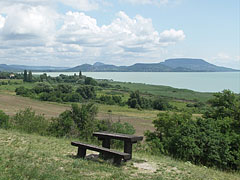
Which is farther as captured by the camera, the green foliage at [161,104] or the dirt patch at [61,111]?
the green foliage at [161,104]

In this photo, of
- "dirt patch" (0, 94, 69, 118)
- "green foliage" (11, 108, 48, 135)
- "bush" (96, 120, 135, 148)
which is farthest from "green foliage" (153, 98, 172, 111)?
"green foliage" (11, 108, 48, 135)

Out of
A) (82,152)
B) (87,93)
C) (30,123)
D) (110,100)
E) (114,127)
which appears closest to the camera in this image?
(82,152)

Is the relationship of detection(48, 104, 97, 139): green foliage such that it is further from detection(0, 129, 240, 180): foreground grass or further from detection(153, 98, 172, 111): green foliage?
detection(153, 98, 172, 111): green foliage

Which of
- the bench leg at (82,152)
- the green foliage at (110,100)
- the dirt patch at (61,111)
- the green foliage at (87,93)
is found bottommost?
the dirt patch at (61,111)

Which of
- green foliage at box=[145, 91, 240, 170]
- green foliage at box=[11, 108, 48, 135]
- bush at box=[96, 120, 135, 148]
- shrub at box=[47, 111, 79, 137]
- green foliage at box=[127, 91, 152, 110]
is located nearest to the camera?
green foliage at box=[145, 91, 240, 170]

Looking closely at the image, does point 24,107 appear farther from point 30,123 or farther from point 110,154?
point 110,154

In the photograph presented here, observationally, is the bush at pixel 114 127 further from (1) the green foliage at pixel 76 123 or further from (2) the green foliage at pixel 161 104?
(2) the green foliage at pixel 161 104

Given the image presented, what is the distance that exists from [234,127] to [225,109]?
9.41 feet

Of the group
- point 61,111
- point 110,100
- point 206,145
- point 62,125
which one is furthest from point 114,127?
point 110,100

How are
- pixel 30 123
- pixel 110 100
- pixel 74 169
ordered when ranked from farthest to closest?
pixel 110 100
pixel 30 123
pixel 74 169

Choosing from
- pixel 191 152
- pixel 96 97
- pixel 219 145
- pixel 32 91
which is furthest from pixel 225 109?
pixel 32 91

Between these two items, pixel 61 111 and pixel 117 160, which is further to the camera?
pixel 61 111

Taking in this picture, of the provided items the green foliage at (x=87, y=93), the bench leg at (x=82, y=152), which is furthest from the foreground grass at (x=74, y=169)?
the green foliage at (x=87, y=93)

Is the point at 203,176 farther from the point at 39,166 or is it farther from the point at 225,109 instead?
the point at 225,109
